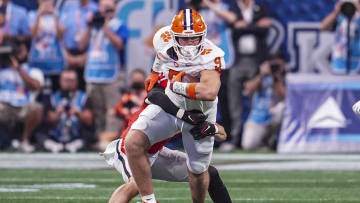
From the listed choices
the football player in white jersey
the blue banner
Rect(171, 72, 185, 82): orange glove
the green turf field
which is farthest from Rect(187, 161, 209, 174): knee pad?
the blue banner

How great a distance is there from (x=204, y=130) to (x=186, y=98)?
243 mm

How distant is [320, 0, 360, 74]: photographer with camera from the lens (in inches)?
474

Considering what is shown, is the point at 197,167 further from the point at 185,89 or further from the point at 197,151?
the point at 185,89

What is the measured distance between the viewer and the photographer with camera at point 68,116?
40.9 feet

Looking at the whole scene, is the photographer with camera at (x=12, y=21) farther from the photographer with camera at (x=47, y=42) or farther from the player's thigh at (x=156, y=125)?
the player's thigh at (x=156, y=125)

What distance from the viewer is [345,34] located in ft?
40.2

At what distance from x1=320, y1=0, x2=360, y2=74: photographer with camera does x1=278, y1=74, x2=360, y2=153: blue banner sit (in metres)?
0.47

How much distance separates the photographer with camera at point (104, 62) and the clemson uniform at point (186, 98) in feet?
21.5

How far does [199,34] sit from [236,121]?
6.93 meters

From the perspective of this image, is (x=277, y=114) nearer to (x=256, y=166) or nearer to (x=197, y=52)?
(x=256, y=166)

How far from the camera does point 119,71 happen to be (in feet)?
42.1

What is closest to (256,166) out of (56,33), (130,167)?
(56,33)

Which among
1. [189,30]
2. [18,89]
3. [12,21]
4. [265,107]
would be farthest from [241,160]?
[189,30]

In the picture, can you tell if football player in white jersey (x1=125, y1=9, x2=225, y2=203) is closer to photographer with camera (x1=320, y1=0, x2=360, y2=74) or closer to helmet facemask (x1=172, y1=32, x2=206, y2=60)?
helmet facemask (x1=172, y1=32, x2=206, y2=60)
